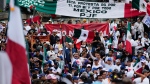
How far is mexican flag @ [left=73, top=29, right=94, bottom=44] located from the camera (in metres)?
15.6

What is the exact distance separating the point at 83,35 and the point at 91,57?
229 centimetres

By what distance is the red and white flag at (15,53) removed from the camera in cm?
535

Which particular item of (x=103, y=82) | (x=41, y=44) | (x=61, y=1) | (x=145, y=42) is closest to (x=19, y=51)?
(x=103, y=82)

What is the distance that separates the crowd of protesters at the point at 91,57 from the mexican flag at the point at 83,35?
198 mm

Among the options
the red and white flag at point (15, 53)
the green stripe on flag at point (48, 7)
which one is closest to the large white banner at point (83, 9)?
the green stripe on flag at point (48, 7)

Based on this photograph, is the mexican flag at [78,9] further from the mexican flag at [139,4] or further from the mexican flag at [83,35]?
the mexican flag at [83,35]

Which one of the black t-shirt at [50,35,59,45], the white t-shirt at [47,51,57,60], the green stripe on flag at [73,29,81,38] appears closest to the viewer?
the white t-shirt at [47,51,57,60]

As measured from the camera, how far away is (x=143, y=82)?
10148mm

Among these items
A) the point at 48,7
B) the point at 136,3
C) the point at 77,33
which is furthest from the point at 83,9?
the point at 77,33

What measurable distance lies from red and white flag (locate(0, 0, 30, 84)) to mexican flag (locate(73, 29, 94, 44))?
10.1 m

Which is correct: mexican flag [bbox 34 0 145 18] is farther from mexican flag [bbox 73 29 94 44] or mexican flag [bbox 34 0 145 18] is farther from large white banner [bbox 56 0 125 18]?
mexican flag [bbox 73 29 94 44]

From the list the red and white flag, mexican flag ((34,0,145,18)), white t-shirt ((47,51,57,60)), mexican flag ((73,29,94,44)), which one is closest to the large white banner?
mexican flag ((34,0,145,18))

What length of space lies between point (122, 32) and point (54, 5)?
4.46 m

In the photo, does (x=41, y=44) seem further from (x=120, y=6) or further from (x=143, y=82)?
(x=143, y=82)
